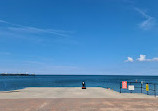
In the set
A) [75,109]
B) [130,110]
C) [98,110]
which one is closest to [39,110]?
[75,109]

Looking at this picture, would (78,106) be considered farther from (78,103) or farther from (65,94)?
(65,94)

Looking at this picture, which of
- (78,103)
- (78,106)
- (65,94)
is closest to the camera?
(78,106)

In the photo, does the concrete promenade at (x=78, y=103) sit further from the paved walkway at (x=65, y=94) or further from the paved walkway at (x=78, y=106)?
the paved walkway at (x=65, y=94)

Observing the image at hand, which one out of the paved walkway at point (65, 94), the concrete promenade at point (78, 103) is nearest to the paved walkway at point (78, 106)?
the concrete promenade at point (78, 103)

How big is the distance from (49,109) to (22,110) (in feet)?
5.63

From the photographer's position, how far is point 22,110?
9734 millimetres

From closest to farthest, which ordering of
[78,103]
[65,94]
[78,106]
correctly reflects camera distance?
[78,106] → [78,103] → [65,94]

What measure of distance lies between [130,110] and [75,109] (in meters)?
3.58

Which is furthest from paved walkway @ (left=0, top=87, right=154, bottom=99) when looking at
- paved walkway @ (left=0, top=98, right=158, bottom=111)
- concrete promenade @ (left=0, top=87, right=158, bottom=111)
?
paved walkway @ (left=0, top=98, right=158, bottom=111)

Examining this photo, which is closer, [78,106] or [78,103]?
[78,106]

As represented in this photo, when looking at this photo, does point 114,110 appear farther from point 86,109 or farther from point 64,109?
point 64,109

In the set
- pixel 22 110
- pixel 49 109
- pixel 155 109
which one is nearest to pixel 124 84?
pixel 155 109

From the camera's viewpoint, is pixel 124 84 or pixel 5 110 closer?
pixel 5 110

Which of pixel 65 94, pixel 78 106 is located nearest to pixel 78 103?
pixel 78 106
